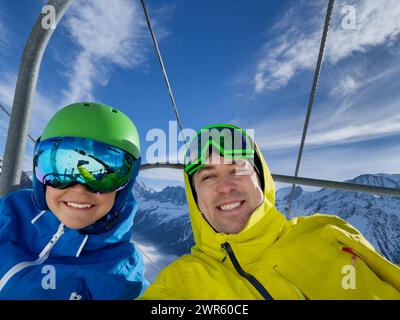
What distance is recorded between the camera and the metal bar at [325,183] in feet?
9.22

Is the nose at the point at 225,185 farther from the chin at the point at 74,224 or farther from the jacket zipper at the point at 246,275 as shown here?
the chin at the point at 74,224

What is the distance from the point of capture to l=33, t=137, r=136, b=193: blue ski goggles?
62.7 inches

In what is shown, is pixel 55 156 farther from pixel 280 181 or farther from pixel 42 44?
pixel 280 181

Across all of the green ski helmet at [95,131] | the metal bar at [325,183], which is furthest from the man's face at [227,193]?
the metal bar at [325,183]

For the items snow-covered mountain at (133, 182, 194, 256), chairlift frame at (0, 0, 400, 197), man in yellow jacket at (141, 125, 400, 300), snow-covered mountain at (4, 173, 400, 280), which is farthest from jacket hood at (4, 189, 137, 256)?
snow-covered mountain at (4, 173, 400, 280)

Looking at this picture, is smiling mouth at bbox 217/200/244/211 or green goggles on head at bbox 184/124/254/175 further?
green goggles on head at bbox 184/124/254/175

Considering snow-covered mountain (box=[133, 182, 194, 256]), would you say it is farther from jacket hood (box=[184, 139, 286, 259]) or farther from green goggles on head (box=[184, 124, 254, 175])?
jacket hood (box=[184, 139, 286, 259])

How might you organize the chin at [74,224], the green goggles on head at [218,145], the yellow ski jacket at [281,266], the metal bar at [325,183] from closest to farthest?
the yellow ski jacket at [281,266] < the chin at [74,224] < the green goggles on head at [218,145] < the metal bar at [325,183]

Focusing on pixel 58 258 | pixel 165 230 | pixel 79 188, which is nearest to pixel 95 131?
pixel 79 188

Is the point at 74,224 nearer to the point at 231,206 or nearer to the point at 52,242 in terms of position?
the point at 52,242

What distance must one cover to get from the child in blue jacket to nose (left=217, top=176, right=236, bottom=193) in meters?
0.56

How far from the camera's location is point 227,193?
1.83 m

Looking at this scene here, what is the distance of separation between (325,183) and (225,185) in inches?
60.8
